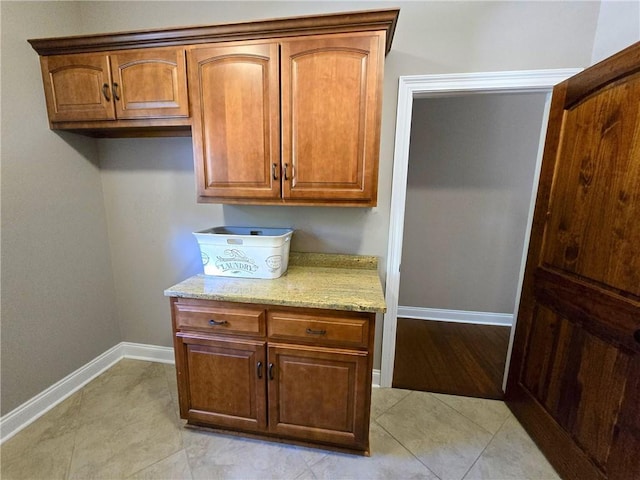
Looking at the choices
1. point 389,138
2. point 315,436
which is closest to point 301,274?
point 315,436

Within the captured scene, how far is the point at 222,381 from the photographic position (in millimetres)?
1505

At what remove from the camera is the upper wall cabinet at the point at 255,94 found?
1.36 meters

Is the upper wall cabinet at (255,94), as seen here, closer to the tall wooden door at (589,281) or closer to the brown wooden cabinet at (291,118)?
the brown wooden cabinet at (291,118)

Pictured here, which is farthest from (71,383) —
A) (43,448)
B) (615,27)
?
(615,27)

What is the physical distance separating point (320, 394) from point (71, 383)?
1838 mm

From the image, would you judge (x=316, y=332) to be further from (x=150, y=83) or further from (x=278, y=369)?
(x=150, y=83)

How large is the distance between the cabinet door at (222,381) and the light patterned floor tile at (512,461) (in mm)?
1169

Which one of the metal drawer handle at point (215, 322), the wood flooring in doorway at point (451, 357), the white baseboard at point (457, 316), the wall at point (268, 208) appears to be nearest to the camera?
the metal drawer handle at point (215, 322)

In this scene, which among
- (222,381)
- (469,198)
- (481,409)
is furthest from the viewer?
(469,198)

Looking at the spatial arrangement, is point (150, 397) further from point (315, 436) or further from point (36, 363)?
point (315, 436)

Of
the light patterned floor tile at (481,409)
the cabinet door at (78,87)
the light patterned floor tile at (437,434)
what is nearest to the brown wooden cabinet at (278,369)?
the light patterned floor tile at (437,434)

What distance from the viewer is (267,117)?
4.79 feet

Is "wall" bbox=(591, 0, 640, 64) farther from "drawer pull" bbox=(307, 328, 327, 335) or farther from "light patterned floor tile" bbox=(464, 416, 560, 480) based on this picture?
"light patterned floor tile" bbox=(464, 416, 560, 480)

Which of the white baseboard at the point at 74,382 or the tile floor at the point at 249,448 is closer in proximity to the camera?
the tile floor at the point at 249,448
